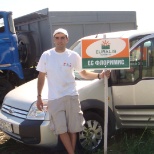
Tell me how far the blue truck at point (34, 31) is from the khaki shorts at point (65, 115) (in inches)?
169

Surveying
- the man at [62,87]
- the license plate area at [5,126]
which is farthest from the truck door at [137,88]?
the license plate area at [5,126]

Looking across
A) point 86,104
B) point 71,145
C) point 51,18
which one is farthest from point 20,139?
point 51,18

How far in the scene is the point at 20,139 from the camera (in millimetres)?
3902

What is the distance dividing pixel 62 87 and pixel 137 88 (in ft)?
4.13

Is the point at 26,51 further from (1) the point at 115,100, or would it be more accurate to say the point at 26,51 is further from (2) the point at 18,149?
(1) the point at 115,100

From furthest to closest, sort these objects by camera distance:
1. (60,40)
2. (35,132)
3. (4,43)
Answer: (4,43) → (35,132) → (60,40)

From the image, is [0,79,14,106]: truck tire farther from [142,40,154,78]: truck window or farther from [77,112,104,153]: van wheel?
[142,40,154,78]: truck window

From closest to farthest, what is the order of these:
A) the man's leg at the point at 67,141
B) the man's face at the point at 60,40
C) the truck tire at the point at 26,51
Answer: the man's face at the point at 60,40, the man's leg at the point at 67,141, the truck tire at the point at 26,51

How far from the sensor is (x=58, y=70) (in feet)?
11.3

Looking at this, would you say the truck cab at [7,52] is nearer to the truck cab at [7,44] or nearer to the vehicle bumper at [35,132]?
the truck cab at [7,44]

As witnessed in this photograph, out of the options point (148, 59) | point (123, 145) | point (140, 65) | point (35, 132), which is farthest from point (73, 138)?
point (148, 59)

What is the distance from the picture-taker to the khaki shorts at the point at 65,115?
11.5ft

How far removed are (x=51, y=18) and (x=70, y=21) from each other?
32.6 inches

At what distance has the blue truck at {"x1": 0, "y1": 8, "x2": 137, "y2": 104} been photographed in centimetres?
745
